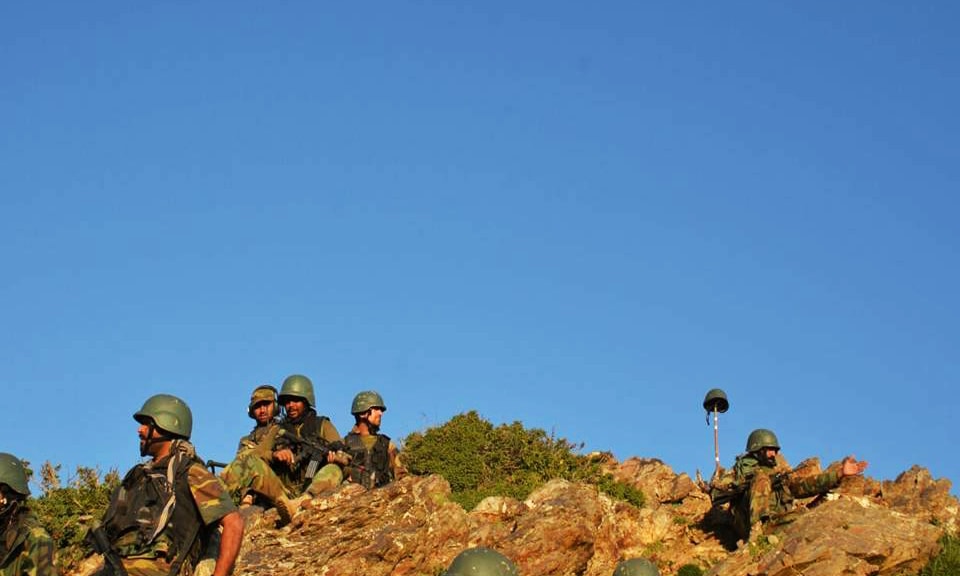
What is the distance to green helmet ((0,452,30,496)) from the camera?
10.6 metres

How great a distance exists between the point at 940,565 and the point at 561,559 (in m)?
5.29

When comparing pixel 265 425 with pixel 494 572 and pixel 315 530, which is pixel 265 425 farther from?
pixel 494 572

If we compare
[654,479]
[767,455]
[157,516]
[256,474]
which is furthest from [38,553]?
[654,479]

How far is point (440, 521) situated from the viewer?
17.3 metres

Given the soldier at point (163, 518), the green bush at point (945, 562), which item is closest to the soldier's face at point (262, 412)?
the soldier at point (163, 518)

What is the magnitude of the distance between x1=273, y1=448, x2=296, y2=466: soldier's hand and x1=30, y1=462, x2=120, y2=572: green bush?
2462mm

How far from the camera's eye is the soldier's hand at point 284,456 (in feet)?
58.3

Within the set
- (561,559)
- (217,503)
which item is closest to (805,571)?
(561,559)

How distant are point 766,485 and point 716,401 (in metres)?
5.57

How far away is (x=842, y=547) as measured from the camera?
55.4 feet

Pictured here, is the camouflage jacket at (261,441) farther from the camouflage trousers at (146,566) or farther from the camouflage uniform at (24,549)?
the camouflage trousers at (146,566)

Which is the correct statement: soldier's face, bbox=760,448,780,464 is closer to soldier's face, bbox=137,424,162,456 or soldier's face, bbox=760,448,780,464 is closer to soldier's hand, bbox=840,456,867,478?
soldier's hand, bbox=840,456,867,478

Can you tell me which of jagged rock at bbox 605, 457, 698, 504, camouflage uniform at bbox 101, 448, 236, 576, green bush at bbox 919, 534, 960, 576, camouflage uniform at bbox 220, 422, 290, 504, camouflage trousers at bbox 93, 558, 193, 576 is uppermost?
jagged rock at bbox 605, 457, 698, 504

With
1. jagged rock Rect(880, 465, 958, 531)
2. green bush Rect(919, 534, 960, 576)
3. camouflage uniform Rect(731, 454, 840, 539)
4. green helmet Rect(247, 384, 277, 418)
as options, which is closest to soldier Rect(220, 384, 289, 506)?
green helmet Rect(247, 384, 277, 418)
